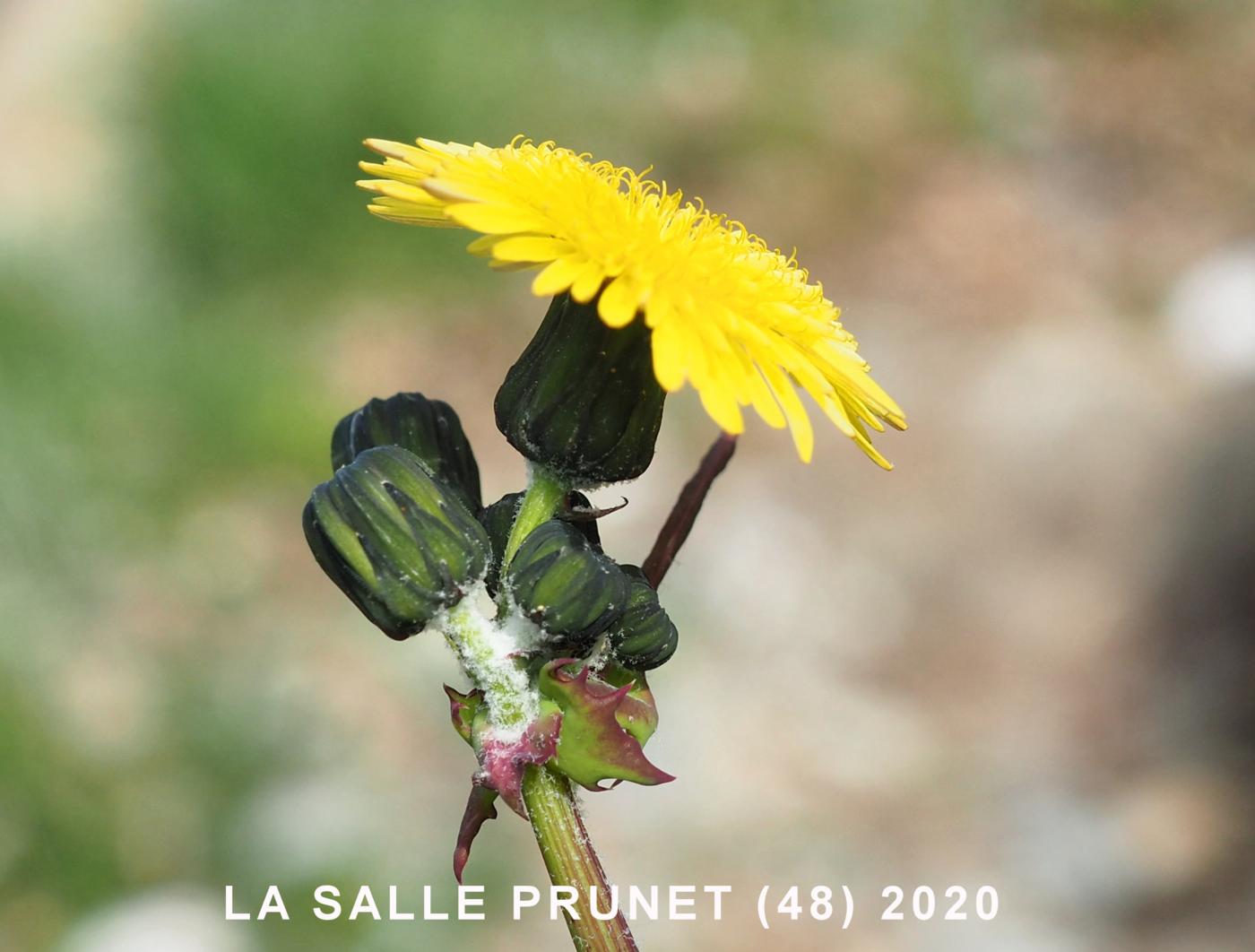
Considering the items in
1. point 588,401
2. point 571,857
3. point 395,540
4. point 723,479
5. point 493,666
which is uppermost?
point 723,479

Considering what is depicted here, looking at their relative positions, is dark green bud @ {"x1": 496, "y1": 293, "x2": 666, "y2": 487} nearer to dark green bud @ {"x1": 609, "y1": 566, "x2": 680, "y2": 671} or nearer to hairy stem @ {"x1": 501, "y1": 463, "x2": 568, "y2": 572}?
hairy stem @ {"x1": 501, "y1": 463, "x2": 568, "y2": 572}

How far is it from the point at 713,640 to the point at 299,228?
332 cm

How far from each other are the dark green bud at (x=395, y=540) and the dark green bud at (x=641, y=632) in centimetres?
18

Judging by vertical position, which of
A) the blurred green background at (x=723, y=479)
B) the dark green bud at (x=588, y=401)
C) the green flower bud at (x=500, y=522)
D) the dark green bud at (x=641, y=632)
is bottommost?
the dark green bud at (x=641, y=632)

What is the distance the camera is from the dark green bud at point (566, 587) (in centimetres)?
134

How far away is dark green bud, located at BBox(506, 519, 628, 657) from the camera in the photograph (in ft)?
4.41

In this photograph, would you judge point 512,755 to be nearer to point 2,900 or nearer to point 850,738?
point 2,900

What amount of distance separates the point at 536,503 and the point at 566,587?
0.19 meters

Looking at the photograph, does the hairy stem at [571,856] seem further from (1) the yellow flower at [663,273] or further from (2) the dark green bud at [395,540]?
(1) the yellow flower at [663,273]

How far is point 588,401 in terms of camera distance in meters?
1.48

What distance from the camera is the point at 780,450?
701 centimetres

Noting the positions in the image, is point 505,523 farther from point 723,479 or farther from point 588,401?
point 723,479

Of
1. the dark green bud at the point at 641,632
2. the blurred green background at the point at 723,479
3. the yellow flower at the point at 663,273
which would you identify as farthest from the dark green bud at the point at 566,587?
the blurred green background at the point at 723,479

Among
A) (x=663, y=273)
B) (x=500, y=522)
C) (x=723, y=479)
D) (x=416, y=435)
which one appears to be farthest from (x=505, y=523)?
(x=723, y=479)
